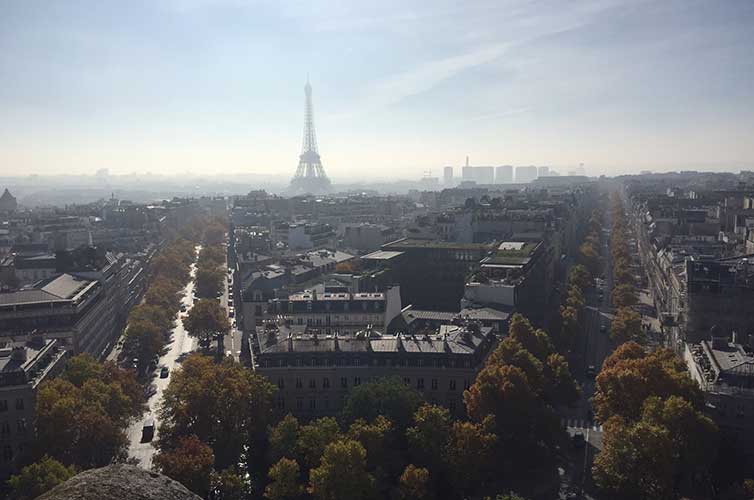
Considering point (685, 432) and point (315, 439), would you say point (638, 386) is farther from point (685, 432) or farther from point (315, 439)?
point (315, 439)

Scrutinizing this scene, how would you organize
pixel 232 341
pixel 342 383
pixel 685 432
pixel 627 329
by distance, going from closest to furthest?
1. pixel 685 432
2. pixel 342 383
3. pixel 627 329
4. pixel 232 341

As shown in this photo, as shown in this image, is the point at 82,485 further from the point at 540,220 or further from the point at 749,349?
the point at 540,220

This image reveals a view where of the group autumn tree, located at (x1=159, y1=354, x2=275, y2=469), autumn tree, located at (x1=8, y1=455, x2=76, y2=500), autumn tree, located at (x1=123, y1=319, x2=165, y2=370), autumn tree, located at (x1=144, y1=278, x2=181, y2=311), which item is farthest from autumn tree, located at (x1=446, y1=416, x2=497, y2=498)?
autumn tree, located at (x1=144, y1=278, x2=181, y2=311)

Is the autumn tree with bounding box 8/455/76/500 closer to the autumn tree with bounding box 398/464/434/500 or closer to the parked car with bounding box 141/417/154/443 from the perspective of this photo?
the parked car with bounding box 141/417/154/443

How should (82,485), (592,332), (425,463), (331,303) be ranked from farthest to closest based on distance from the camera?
1. (592,332)
2. (331,303)
3. (425,463)
4. (82,485)

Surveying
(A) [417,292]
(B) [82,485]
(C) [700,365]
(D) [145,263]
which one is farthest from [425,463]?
(D) [145,263]

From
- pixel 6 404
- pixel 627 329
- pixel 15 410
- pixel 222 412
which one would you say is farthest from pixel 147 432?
pixel 627 329
